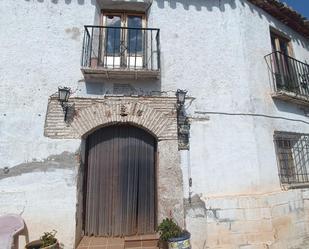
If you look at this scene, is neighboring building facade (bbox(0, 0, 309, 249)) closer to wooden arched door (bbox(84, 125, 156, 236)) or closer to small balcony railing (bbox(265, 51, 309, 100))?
wooden arched door (bbox(84, 125, 156, 236))

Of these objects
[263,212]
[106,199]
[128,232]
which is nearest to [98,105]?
[106,199]

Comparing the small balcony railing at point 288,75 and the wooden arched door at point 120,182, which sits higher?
the small balcony railing at point 288,75

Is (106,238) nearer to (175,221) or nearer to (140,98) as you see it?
(175,221)

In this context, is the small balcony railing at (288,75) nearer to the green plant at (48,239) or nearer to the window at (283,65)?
the window at (283,65)

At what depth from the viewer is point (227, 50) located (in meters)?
5.89

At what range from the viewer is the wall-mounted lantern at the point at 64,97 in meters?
4.87

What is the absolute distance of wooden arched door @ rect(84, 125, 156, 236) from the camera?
16.6 ft

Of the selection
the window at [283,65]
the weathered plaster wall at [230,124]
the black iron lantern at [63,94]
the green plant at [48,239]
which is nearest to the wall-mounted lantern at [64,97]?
the black iron lantern at [63,94]

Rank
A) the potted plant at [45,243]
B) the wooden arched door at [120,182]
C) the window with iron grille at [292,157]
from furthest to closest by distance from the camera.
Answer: the window with iron grille at [292,157], the wooden arched door at [120,182], the potted plant at [45,243]

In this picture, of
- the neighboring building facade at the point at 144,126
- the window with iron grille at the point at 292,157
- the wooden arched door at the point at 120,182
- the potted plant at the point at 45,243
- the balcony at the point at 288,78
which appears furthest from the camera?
the balcony at the point at 288,78

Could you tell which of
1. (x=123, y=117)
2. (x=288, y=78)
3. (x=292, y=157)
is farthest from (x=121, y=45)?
(x=292, y=157)

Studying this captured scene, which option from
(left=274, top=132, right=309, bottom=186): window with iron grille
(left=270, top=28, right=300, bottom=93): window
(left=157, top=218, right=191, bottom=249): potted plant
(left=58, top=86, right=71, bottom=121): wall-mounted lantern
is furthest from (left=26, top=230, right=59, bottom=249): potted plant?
(left=270, top=28, right=300, bottom=93): window

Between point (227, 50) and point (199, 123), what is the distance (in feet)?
6.31

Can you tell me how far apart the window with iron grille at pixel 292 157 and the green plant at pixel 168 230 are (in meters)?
2.82
